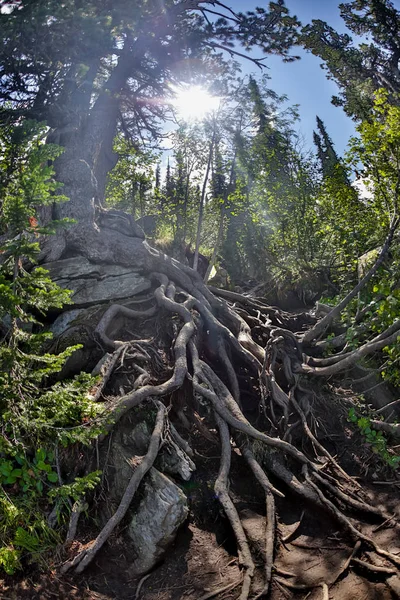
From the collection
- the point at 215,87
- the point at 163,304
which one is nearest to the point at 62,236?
the point at 163,304

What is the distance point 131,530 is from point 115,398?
5.23 feet

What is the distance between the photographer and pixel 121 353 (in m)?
5.96

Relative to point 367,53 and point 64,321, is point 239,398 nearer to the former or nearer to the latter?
point 64,321

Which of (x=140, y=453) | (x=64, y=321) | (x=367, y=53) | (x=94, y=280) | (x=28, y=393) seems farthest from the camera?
(x=367, y=53)

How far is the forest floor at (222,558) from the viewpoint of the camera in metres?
3.75

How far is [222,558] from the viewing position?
169 inches

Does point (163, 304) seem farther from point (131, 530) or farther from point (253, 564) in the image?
point (253, 564)

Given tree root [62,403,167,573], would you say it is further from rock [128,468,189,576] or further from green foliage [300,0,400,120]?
green foliage [300,0,400,120]

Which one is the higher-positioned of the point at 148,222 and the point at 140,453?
the point at 148,222

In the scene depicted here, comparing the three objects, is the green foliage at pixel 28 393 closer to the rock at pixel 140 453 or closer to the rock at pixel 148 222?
the rock at pixel 140 453

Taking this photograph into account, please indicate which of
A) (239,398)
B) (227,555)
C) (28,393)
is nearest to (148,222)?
(239,398)

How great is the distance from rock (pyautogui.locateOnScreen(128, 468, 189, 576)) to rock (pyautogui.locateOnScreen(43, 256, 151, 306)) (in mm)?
3637

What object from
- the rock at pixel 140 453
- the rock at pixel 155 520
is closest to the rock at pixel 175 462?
the rock at pixel 140 453

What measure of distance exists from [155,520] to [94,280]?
461 cm
